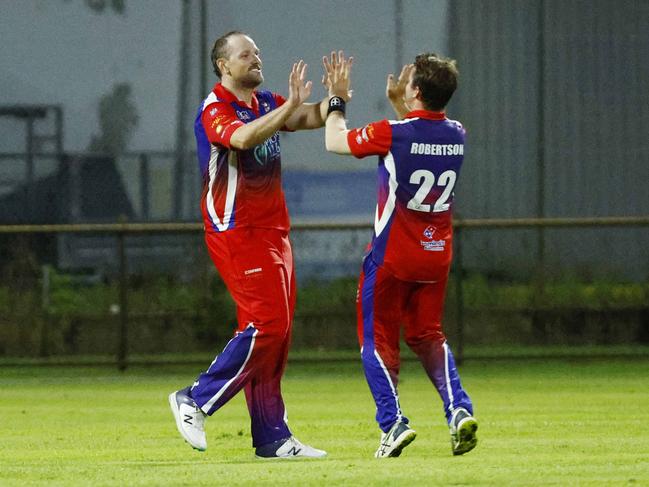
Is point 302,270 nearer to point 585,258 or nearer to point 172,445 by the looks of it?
point 585,258

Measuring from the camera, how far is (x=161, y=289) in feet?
45.7

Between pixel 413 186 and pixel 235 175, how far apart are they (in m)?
0.79

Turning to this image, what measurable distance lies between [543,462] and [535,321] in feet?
23.9

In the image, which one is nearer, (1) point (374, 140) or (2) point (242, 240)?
(1) point (374, 140)

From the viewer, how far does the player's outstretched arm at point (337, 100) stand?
23.7ft

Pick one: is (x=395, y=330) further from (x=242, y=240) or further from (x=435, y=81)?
(x=435, y=81)

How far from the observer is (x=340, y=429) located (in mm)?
9062

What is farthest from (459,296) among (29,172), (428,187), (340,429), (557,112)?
(428,187)

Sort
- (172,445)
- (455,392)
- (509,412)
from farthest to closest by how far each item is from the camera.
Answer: (509,412), (172,445), (455,392)

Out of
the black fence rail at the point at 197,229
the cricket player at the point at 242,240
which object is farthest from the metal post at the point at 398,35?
the cricket player at the point at 242,240

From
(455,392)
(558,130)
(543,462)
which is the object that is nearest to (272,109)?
(455,392)

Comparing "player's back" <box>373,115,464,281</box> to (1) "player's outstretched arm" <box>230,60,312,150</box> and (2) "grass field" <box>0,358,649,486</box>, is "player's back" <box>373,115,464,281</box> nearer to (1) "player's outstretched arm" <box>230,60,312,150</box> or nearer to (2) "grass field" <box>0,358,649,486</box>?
(1) "player's outstretched arm" <box>230,60,312,150</box>

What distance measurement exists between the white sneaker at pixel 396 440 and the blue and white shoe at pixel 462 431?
18cm

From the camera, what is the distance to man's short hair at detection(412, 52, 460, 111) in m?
7.15
